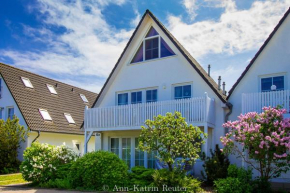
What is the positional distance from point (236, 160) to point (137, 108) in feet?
19.2

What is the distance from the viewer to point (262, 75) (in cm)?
1418

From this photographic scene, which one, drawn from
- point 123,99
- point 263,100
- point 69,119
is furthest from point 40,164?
point 69,119

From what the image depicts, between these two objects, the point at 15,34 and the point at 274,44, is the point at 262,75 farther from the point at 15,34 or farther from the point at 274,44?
the point at 15,34

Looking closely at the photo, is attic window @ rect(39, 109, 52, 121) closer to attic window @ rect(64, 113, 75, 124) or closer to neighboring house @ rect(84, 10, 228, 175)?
attic window @ rect(64, 113, 75, 124)

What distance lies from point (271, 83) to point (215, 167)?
5.08 metres

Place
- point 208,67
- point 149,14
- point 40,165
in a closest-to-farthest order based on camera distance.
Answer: point 40,165, point 149,14, point 208,67

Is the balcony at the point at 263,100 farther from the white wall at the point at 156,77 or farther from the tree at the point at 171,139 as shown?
the tree at the point at 171,139

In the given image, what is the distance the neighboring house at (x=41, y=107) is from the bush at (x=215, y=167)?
33.8 feet

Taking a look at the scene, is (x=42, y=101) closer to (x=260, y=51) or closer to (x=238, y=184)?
(x=260, y=51)

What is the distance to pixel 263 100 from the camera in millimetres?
13133

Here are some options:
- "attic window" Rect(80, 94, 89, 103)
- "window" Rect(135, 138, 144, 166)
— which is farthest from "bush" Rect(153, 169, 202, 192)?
"attic window" Rect(80, 94, 89, 103)

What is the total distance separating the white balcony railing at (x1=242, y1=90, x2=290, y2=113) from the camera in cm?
1262

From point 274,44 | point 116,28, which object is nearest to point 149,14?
point 116,28

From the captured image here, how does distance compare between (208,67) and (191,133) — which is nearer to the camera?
(191,133)
